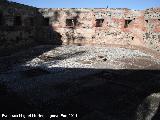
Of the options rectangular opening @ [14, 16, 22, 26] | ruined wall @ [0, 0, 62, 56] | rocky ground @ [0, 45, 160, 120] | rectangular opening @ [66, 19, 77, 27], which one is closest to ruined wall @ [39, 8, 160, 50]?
rectangular opening @ [66, 19, 77, 27]

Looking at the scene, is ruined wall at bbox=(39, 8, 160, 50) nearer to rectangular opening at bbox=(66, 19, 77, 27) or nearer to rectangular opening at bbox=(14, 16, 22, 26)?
rectangular opening at bbox=(66, 19, 77, 27)

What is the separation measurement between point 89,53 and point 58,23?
6452mm

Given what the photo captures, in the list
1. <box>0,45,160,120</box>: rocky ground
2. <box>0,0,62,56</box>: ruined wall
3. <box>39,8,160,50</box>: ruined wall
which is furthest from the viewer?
<box>39,8,160,50</box>: ruined wall

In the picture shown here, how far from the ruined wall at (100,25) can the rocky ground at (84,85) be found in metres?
5.39

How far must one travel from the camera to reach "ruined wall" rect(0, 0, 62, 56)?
19406 mm

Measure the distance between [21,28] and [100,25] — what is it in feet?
25.8

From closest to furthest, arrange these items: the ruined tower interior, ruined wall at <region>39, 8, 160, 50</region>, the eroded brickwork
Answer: the ruined tower interior → the eroded brickwork → ruined wall at <region>39, 8, 160, 50</region>

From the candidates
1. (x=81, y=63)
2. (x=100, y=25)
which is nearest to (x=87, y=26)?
(x=100, y=25)

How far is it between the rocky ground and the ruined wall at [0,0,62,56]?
2.32 m

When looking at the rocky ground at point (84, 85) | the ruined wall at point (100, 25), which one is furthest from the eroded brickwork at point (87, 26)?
the rocky ground at point (84, 85)

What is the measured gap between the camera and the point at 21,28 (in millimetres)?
21531

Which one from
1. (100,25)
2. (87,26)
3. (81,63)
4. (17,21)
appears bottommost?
(81,63)

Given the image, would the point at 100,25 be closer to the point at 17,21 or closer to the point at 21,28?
the point at 21,28

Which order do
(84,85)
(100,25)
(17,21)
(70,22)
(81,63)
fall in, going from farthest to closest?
(70,22)
(100,25)
(17,21)
(81,63)
(84,85)
